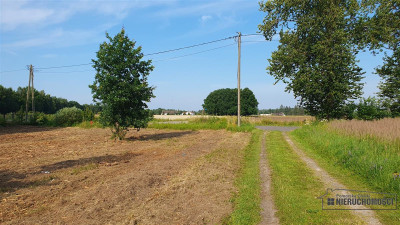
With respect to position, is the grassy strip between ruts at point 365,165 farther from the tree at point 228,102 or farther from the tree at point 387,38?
the tree at point 228,102

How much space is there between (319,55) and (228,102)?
8281cm

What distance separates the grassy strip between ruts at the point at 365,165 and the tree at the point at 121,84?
10.4m

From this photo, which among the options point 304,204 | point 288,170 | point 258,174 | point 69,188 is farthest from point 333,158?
point 69,188

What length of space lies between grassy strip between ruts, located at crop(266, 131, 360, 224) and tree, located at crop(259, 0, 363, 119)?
13915 millimetres

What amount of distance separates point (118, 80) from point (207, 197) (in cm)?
1200

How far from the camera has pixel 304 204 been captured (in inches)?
185

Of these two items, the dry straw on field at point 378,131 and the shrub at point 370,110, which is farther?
the shrub at point 370,110

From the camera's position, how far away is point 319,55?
64.7 ft

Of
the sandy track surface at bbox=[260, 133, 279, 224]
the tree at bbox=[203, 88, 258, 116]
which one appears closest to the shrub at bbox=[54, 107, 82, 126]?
the sandy track surface at bbox=[260, 133, 279, 224]

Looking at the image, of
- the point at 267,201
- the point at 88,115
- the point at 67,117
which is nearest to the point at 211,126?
the point at 88,115

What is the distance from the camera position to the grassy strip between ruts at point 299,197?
159 inches

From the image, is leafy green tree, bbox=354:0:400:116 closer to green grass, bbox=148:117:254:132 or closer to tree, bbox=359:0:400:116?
tree, bbox=359:0:400:116

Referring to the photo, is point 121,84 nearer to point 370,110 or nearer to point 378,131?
point 378,131

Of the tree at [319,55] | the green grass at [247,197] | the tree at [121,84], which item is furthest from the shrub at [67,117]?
the green grass at [247,197]
